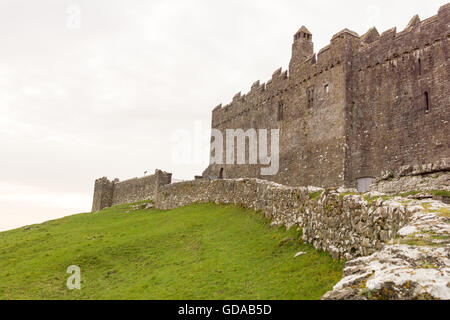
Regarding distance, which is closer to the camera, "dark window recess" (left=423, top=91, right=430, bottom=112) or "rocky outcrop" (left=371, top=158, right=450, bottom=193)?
"rocky outcrop" (left=371, top=158, right=450, bottom=193)

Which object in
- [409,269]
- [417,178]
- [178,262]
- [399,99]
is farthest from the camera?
[399,99]

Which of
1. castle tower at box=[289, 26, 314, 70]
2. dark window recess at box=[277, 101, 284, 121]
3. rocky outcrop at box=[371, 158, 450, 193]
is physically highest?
castle tower at box=[289, 26, 314, 70]

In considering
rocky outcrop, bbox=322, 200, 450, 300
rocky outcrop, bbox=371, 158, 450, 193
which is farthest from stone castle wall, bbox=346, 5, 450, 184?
rocky outcrop, bbox=322, 200, 450, 300

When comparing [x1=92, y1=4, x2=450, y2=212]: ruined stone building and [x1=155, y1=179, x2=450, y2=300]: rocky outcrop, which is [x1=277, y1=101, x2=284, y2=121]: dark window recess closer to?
[x1=92, y1=4, x2=450, y2=212]: ruined stone building

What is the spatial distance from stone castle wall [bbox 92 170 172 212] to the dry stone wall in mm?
21029

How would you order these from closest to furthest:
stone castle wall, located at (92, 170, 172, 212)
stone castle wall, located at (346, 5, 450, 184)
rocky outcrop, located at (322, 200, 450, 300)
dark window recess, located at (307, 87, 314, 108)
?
1. rocky outcrop, located at (322, 200, 450, 300)
2. stone castle wall, located at (346, 5, 450, 184)
3. dark window recess, located at (307, 87, 314, 108)
4. stone castle wall, located at (92, 170, 172, 212)

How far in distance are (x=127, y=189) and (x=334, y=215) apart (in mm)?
44621

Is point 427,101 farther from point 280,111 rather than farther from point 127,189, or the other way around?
point 127,189

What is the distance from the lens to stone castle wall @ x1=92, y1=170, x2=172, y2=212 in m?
44.4

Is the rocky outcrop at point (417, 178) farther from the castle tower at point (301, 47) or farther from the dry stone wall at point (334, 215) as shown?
the castle tower at point (301, 47)

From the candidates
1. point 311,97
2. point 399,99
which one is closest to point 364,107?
point 399,99

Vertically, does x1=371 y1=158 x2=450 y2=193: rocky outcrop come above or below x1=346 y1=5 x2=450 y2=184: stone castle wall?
below

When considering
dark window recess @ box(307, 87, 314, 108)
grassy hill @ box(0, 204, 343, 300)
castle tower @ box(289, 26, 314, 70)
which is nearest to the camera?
grassy hill @ box(0, 204, 343, 300)

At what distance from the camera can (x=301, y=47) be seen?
1497 inches
